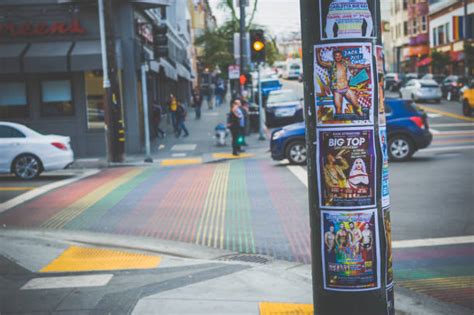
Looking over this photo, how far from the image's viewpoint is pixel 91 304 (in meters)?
6.39

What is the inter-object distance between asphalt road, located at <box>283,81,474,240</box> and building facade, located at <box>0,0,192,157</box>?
11450mm

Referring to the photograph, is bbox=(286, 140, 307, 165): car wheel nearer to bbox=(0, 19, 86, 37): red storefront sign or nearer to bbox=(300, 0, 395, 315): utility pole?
bbox=(0, 19, 86, 37): red storefront sign

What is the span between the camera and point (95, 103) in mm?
26031

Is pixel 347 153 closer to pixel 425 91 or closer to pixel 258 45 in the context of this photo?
pixel 258 45

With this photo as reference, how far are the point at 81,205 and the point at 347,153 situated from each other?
9.52 metres

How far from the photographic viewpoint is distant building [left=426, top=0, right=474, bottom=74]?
5514cm

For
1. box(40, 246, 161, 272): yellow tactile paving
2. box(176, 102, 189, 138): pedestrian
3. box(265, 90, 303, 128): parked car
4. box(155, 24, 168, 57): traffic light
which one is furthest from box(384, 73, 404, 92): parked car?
box(40, 246, 161, 272): yellow tactile paving

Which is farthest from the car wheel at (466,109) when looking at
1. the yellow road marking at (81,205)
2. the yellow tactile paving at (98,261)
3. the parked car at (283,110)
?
the yellow tactile paving at (98,261)

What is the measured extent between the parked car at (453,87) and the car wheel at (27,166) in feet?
107

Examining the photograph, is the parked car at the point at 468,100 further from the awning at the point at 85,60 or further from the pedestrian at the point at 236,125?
the awning at the point at 85,60

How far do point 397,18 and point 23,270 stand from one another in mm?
78763

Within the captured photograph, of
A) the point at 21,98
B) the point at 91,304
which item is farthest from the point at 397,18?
the point at 91,304

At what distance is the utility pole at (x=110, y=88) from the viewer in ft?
72.3

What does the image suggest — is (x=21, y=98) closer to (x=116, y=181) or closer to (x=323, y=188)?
(x=116, y=181)
